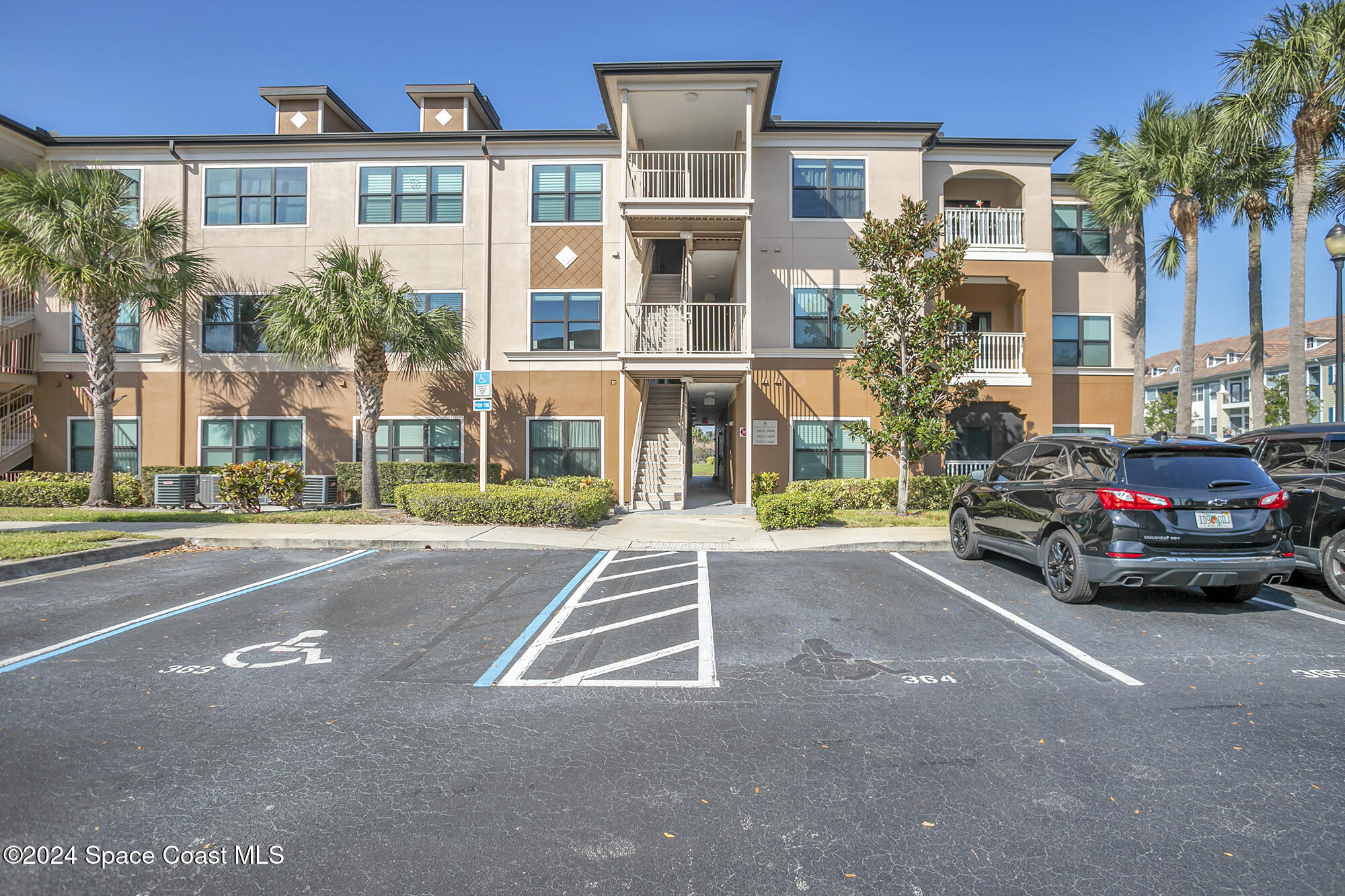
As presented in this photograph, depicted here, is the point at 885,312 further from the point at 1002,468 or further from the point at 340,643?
the point at 340,643

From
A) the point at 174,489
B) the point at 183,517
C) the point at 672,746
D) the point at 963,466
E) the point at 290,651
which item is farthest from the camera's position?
the point at 963,466

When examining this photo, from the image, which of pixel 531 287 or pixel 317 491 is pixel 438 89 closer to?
pixel 531 287

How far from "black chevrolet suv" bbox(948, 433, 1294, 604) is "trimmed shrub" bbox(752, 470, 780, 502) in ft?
29.5

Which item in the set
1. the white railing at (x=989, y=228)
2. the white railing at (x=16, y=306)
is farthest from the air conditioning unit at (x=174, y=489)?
the white railing at (x=989, y=228)

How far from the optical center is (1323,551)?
6.96 m

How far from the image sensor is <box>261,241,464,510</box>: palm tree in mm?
13406

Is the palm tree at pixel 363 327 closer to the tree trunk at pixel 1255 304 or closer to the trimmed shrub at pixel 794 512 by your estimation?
the trimmed shrub at pixel 794 512

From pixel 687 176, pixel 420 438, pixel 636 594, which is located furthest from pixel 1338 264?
pixel 420 438

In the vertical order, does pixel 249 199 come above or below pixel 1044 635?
above

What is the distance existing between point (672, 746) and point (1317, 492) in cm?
813

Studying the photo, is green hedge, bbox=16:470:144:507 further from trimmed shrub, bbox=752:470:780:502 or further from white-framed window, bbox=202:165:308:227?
trimmed shrub, bbox=752:470:780:502

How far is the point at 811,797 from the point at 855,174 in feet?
56.0

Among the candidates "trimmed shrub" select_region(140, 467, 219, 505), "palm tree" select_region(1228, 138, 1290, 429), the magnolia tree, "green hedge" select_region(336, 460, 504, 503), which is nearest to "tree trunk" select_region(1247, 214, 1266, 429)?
"palm tree" select_region(1228, 138, 1290, 429)

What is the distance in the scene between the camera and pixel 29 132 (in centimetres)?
1684
